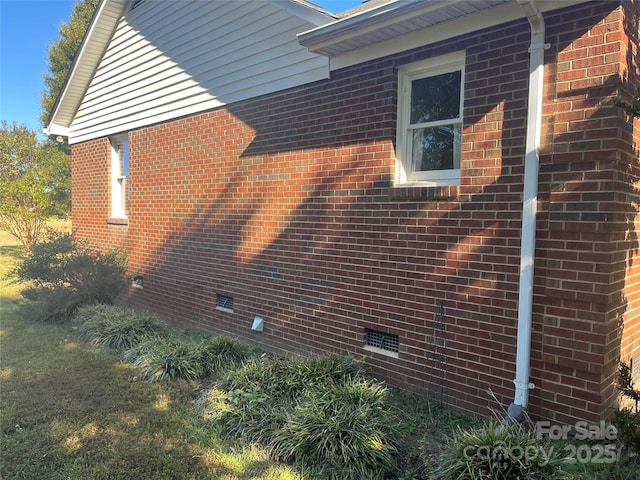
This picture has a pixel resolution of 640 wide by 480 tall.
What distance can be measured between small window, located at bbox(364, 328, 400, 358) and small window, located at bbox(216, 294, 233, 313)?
269 cm

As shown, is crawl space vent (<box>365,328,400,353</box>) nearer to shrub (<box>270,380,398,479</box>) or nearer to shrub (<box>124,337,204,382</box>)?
shrub (<box>270,380,398,479</box>)

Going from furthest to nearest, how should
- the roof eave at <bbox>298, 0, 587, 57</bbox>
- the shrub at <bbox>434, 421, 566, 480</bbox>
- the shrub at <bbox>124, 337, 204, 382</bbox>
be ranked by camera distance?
the shrub at <bbox>124, 337, 204, 382</bbox>
the roof eave at <bbox>298, 0, 587, 57</bbox>
the shrub at <bbox>434, 421, 566, 480</bbox>

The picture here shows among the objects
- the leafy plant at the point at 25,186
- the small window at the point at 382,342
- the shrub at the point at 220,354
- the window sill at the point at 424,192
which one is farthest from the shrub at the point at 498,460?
the leafy plant at the point at 25,186

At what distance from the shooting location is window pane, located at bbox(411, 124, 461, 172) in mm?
4320

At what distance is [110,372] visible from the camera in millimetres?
5422

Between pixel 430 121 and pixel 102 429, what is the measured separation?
14.2 feet

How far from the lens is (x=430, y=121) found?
14.8ft

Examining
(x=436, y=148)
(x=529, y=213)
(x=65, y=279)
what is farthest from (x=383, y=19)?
(x=65, y=279)

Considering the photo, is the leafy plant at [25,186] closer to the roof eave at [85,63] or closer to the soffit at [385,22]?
the roof eave at [85,63]

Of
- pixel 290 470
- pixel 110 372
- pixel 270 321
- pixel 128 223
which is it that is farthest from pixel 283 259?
pixel 128 223

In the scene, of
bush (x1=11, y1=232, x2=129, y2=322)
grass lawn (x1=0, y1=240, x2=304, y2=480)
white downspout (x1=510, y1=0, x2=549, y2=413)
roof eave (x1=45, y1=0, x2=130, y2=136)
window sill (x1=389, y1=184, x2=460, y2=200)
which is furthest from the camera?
roof eave (x1=45, y1=0, x2=130, y2=136)

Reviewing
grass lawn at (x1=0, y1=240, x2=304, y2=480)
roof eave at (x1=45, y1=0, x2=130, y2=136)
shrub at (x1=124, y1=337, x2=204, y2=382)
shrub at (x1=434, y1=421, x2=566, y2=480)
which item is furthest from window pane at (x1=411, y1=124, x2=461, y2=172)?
roof eave at (x1=45, y1=0, x2=130, y2=136)

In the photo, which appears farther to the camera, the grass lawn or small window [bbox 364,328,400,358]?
small window [bbox 364,328,400,358]

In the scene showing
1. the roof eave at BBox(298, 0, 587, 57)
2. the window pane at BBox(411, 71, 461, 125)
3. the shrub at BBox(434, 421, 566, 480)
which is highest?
the roof eave at BBox(298, 0, 587, 57)
